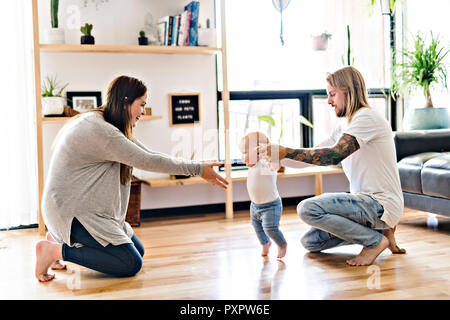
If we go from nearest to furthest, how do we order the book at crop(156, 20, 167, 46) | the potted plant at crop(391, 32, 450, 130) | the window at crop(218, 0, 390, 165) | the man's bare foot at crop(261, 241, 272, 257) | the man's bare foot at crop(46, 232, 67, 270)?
the man's bare foot at crop(46, 232, 67, 270) < the man's bare foot at crop(261, 241, 272, 257) < the book at crop(156, 20, 167, 46) < the potted plant at crop(391, 32, 450, 130) < the window at crop(218, 0, 390, 165)

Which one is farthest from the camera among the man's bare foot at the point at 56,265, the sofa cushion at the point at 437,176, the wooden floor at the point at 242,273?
the sofa cushion at the point at 437,176

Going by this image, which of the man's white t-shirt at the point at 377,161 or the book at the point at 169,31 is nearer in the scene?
the man's white t-shirt at the point at 377,161

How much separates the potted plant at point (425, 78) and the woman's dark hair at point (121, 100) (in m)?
2.77

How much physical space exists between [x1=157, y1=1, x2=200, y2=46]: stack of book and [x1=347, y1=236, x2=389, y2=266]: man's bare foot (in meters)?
2.11

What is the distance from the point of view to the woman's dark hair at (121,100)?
2.58 m

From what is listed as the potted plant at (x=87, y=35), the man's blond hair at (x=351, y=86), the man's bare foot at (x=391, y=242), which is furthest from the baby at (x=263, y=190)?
the potted plant at (x=87, y=35)

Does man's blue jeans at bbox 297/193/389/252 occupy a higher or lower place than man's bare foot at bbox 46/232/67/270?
higher

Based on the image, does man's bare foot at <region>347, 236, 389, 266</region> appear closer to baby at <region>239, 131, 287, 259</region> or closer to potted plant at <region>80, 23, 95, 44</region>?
baby at <region>239, 131, 287, 259</region>

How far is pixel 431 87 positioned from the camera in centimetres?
496

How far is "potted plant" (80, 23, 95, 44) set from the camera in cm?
382

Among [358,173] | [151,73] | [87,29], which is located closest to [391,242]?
[358,173]

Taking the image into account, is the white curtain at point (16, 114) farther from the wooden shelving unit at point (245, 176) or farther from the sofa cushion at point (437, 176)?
the sofa cushion at point (437, 176)

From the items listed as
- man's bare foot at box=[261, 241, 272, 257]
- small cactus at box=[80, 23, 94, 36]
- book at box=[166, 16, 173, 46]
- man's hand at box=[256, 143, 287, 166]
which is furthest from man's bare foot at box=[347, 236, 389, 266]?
small cactus at box=[80, 23, 94, 36]

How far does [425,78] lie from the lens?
4.63m
